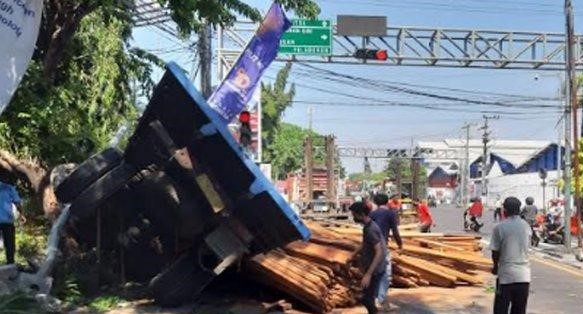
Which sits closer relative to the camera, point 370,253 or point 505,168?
point 370,253

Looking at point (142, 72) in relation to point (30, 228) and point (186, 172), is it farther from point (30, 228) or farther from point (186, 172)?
point (186, 172)

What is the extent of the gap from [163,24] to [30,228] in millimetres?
7840

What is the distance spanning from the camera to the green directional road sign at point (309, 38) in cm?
2530

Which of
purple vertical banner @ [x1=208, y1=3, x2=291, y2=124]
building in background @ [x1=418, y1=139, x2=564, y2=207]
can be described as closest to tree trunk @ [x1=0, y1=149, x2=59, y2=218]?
purple vertical banner @ [x1=208, y1=3, x2=291, y2=124]

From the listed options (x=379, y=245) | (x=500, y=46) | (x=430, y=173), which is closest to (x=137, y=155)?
(x=379, y=245)

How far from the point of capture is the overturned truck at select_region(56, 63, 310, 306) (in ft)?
33.1

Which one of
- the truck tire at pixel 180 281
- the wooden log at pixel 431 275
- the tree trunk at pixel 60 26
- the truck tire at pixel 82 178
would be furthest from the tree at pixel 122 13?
the wooden log at pixel 431 275

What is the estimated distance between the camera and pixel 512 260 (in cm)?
791

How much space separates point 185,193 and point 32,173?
19.6ft

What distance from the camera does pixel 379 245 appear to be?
9047 mm

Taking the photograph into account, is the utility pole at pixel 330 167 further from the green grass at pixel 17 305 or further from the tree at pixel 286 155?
the green grass at pixel 17 305

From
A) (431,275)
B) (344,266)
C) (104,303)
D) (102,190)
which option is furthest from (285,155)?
(102,190)

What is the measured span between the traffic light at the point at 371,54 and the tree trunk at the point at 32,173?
472 inches

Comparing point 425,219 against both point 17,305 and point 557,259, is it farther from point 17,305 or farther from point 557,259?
point 17,305
